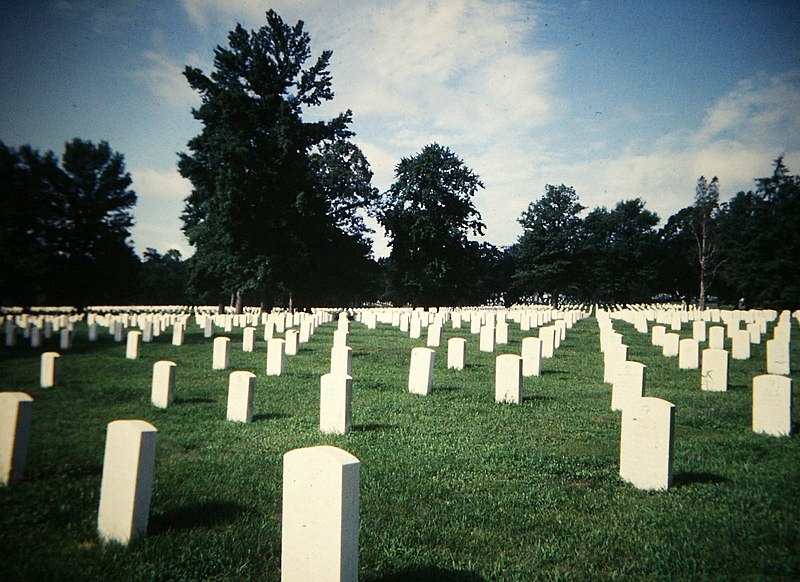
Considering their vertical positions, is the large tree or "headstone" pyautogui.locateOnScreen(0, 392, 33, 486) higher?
the large tree

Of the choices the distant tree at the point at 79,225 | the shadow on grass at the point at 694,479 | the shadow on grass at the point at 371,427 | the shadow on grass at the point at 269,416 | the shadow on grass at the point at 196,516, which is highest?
the distant tree at the point at 79,225

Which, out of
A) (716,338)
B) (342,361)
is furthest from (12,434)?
(716,338)

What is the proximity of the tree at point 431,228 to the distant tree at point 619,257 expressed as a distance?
2510 centimetres

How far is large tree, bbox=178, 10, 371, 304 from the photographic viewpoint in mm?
34906

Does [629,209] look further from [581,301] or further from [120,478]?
[120,478]

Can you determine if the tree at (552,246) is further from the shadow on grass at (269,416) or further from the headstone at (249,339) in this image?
the shadow on grass at (269,416)

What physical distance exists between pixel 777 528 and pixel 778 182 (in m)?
64.7

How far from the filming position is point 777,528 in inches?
151

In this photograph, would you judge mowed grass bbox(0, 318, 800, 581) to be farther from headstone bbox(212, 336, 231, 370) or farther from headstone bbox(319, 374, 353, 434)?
headstone bbox(212, 336, 231, 370)

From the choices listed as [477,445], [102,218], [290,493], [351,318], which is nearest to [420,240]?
[351,318]

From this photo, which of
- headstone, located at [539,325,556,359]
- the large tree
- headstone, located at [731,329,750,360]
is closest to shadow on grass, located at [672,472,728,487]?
headstone, located at [539,325,556,359]

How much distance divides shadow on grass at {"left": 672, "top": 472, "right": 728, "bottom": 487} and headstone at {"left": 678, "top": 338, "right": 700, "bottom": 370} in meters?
8.74

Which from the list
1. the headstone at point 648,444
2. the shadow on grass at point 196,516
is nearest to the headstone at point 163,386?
the shadow on grass at point 196,516

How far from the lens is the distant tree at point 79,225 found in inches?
902
